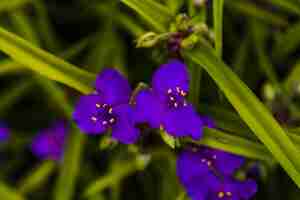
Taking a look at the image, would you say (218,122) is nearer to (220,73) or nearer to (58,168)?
(220,73)

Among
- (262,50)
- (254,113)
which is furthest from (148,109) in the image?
(262,50)

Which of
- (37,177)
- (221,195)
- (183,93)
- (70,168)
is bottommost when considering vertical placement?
(37,177)

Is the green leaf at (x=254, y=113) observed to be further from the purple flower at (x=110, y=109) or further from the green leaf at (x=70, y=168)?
the green leaf at (x=70, y=168)

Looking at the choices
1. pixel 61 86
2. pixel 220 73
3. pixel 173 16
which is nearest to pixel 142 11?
pixel 173 16

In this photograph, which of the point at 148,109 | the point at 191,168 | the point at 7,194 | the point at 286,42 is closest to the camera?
the point at 148,109

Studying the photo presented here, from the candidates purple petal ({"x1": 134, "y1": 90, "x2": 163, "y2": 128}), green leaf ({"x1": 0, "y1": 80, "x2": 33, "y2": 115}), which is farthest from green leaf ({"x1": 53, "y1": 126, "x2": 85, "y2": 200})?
purple petal ({"x1": 134, "y1": 90, "x2": 163, "y2": 128})

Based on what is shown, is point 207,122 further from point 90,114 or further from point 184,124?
point 90,114
